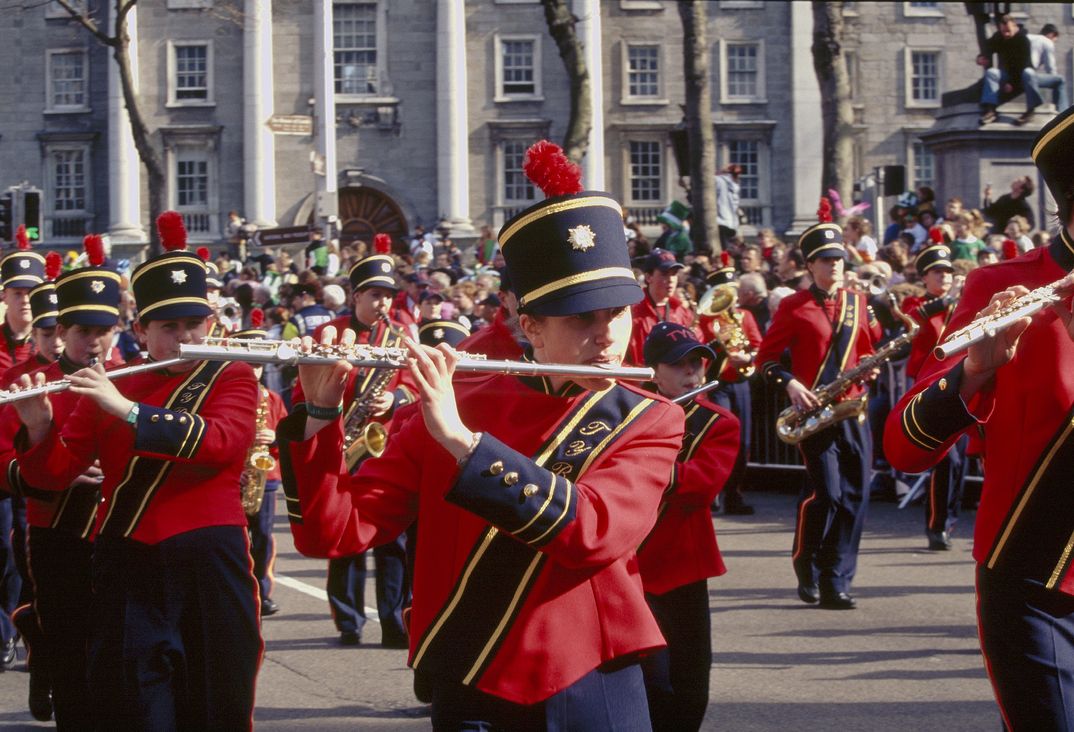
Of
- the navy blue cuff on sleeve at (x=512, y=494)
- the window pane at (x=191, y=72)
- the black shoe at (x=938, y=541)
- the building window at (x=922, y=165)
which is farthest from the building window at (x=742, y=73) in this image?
the navy blue cuff on sleeve at (x=512, y=494)

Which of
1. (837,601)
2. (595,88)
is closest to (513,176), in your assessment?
(595,88)

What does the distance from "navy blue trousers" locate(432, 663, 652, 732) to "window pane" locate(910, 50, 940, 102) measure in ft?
172

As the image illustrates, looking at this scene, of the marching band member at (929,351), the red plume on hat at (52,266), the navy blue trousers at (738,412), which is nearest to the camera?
the red plume on hat at (52,266)

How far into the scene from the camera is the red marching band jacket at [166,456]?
6.50 metres

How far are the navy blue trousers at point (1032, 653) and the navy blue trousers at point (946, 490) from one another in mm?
8444

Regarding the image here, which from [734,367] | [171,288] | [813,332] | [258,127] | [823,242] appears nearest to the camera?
[171,288]

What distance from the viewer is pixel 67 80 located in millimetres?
54938

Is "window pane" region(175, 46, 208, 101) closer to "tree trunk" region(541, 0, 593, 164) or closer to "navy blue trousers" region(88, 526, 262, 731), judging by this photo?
"tree trunk" region(541, 0, 593, 164)

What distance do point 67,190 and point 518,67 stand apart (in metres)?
14.0

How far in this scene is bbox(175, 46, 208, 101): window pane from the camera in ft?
177

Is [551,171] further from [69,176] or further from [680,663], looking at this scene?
[69,176]

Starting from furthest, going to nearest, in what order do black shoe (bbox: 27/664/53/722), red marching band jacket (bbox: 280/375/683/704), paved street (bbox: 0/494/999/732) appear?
black shoe (bbox: 27/664/53/722) → paved street (bbox: 0/494/999/732) → red marching band jacket (bbox: 280/375/683/704)

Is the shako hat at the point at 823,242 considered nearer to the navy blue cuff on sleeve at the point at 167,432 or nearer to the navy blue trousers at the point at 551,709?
the navy blue cuff on sleeve at the point at 167,432

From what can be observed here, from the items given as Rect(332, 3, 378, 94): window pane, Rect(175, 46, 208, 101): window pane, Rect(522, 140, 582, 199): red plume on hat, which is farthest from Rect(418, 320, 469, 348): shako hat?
Rect(175, 46, 208, 101): window pane
